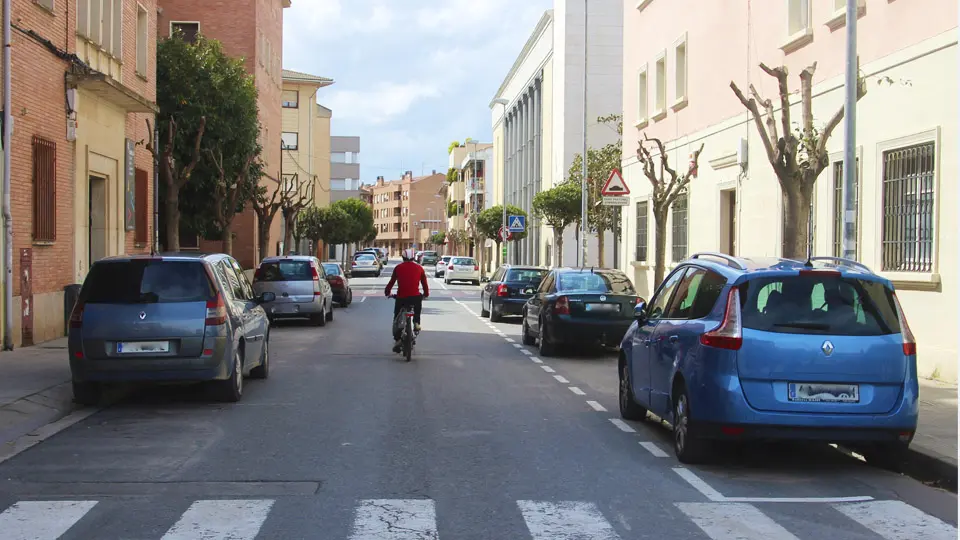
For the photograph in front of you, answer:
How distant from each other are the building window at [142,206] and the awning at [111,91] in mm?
2397

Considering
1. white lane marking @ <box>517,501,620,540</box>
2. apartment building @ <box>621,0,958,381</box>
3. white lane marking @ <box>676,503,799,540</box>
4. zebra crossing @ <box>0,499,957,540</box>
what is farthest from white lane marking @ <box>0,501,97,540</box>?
apartment building @ <box>621,0,958,381</box>

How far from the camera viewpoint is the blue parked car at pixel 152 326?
37.2 ft

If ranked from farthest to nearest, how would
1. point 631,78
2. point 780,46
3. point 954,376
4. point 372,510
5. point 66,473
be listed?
point 631,78, point 780,46, point 954,376, point 66,473, point 372,510

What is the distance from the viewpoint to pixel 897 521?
672cm

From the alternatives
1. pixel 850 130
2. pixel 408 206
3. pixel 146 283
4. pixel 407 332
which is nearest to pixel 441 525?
pixel 146 283

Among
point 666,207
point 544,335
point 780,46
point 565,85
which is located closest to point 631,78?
point 666,207

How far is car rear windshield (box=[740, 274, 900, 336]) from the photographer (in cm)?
813

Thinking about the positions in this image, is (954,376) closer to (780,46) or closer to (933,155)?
(933,155)

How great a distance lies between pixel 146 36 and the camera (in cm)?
2539

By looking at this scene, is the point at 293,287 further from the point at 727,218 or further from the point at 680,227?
the point at 727,218

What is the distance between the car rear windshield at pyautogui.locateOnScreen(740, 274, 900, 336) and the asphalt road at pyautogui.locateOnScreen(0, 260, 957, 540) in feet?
3.74

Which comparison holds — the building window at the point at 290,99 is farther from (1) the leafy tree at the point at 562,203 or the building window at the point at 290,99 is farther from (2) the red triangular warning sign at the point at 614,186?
(2) the red triangular warning sign at the point at 614,186

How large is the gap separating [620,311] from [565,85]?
37484 mm

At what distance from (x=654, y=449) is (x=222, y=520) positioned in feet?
13.4
